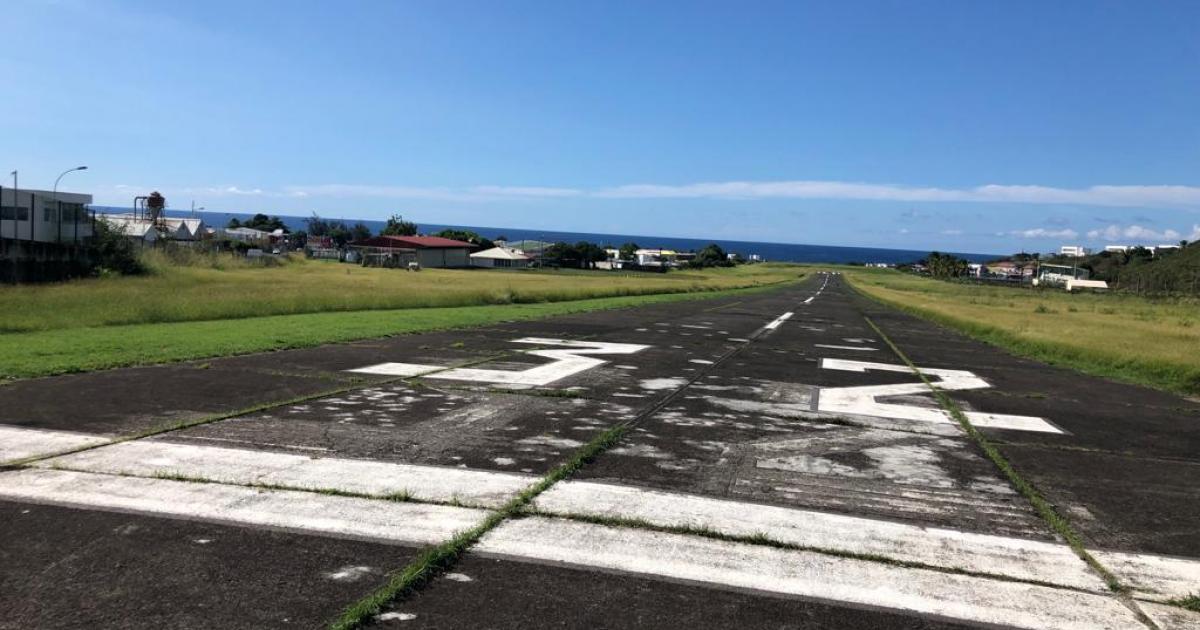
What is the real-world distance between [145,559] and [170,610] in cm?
73

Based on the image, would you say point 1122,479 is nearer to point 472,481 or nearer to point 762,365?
point 472,481

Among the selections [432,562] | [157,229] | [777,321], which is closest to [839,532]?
[432,562]

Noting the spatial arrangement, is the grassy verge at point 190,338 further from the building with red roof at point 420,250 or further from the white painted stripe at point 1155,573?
the building with red roof at point 420,250

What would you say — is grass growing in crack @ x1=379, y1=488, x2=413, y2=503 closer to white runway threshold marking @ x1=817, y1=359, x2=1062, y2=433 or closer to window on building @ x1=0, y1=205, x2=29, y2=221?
white runway threshold marking @ x1=817, y1=359, x2=1062, y2=433

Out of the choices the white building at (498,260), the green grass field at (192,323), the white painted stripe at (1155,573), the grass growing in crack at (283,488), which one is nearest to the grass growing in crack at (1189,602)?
the white painted stripe at (1155,573)

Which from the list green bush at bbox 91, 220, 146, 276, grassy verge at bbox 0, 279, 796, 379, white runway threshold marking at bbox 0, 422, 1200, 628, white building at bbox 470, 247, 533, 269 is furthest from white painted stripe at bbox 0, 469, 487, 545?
white building at bbox 470, 247, 533, 269

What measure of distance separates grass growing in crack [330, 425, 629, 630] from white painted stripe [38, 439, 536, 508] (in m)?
0.17

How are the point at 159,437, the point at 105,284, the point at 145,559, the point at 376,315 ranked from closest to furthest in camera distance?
the point at 145,559 → the point at 159,437 → the point at 376,315 → the point at 105,284

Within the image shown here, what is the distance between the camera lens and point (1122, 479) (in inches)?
295

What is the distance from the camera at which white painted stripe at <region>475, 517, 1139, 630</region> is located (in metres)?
4.40

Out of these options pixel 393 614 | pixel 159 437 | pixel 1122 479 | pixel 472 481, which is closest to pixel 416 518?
pixel 472 481

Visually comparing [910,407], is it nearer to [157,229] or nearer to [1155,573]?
[1155,573]

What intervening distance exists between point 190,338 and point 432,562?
13530 mm

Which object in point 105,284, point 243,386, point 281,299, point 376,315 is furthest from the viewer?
point 105,284
